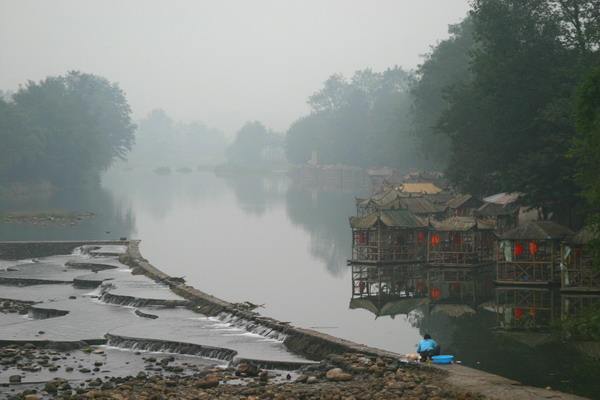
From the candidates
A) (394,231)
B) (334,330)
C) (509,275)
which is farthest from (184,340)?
(394,231)

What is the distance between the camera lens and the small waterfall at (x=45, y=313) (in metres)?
34.6

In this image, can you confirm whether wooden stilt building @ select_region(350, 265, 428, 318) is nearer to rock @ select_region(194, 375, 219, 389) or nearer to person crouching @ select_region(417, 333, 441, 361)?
person crouching @ select_region(417, 333, 441, 361)

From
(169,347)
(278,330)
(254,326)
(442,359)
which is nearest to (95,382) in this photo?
(169,347)

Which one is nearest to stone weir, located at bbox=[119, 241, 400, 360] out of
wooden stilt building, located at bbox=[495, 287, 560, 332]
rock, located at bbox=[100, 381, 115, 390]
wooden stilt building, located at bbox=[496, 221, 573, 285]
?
rock, located at bbox=[100, 381, 115, 390]

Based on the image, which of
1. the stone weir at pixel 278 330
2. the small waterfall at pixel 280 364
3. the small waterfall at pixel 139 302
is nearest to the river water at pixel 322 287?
the stone weir at pixel 278 330

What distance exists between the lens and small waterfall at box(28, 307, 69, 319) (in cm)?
3462

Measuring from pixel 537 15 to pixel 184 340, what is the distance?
3193cm

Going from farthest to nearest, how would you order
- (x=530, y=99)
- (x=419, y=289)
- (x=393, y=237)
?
(x=393, y=237) < (x=530, y=99) < (x=419, y=289)

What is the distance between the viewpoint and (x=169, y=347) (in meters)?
28.5

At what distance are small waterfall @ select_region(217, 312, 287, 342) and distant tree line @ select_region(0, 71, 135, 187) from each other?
82010 millimetres

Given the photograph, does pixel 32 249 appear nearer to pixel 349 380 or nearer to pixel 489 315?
pixel 489 315

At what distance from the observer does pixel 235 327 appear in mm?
31844

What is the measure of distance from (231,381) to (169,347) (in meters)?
5.23

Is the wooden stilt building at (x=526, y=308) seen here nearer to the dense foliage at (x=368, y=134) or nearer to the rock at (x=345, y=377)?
the rock at (x=345, y=377)
